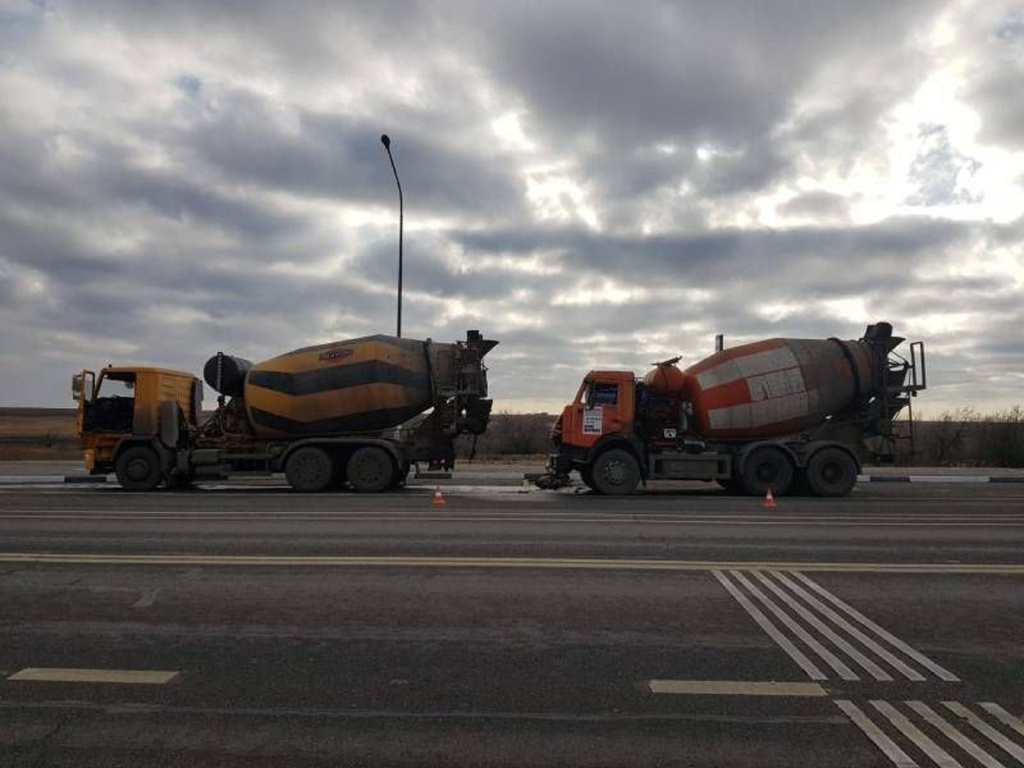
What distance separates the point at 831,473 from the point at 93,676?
15.8 metres

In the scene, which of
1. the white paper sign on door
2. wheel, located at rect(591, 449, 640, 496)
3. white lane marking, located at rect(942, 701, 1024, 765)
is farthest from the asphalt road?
the white paper sign on door

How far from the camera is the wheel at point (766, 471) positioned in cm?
1794

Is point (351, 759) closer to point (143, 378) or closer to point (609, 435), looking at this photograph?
point (609, 435)

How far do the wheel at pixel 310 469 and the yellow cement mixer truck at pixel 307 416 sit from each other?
2cm

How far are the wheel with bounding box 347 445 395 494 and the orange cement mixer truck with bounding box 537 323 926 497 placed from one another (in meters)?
3.61

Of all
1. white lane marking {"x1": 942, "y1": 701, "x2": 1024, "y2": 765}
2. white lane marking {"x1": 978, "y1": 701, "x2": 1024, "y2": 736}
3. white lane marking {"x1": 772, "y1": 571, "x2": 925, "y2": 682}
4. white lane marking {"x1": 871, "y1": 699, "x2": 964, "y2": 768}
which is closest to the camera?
white lane marking {"x1": 871, "y1": 699, "x2": 964, "y2": 768}

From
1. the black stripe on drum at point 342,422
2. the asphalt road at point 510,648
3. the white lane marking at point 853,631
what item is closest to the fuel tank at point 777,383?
the black stripe on drum at point 342,422

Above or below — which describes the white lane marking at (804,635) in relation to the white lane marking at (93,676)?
above

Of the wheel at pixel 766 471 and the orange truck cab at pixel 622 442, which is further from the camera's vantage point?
the wheel at pixel 766 471

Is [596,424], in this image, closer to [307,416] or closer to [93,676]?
[307,416]

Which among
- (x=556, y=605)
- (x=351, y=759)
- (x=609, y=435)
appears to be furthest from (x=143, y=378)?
(x=351, y=759)

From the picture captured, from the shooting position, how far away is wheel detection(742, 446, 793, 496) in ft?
58.9

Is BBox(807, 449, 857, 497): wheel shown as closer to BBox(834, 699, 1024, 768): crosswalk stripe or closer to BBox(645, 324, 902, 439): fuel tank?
BBox(645, 324, 902, 439): fuel tank

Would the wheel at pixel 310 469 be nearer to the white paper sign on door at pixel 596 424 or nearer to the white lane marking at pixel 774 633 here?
the white paper sign on door at pixel 596 424
